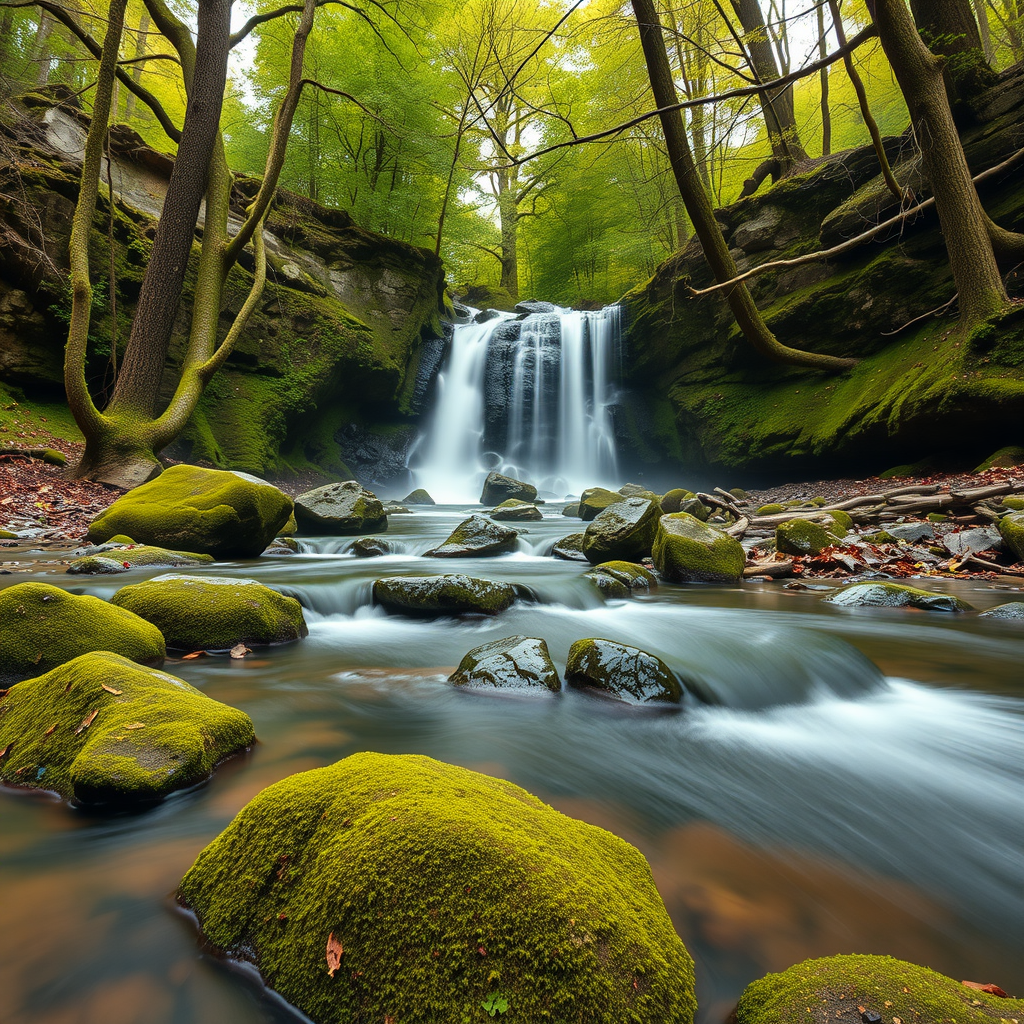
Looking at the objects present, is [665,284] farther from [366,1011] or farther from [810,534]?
[366,1011]

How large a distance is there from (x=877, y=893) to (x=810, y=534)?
18.7 ft

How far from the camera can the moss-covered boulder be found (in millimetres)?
3504

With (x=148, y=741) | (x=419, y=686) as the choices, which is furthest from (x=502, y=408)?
(x=148, y=741)

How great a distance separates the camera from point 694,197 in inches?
333

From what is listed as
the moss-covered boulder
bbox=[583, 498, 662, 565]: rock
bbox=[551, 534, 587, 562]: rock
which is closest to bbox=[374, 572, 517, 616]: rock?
the moss-covered boulder

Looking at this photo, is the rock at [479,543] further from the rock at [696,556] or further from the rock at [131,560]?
the rock at [131,560]

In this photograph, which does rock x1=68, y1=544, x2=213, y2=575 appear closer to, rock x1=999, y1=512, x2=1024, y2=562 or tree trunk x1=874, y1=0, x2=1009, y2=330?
rock x1=999, y1=512, x2=1024, y2=562

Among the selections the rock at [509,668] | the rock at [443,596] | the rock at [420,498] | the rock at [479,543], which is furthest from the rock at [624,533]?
the rock at [420,498]

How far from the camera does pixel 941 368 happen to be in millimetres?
9078

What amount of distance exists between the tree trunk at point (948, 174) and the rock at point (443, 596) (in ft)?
30.4

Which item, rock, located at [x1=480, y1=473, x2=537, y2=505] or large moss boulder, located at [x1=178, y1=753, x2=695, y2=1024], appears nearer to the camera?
large moss boulder, located at [x1=178, y1=753, x2=695, y2=1024]

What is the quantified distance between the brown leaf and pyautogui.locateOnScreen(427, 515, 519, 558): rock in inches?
258

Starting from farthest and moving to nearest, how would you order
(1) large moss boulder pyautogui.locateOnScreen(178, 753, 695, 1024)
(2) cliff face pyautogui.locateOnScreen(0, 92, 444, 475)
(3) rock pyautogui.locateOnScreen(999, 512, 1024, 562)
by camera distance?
(2) cliff face pyautogui.locateOnScreen(0, 92, 444, 475), (3) rock pyautogui.locateOnScreen(999, 512, 1024, 562), (1) large moss boulder pyautogui.locateOnScreen(178, 753, 695, 1024)

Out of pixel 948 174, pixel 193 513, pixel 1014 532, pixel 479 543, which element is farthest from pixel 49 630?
pixel 948 174
